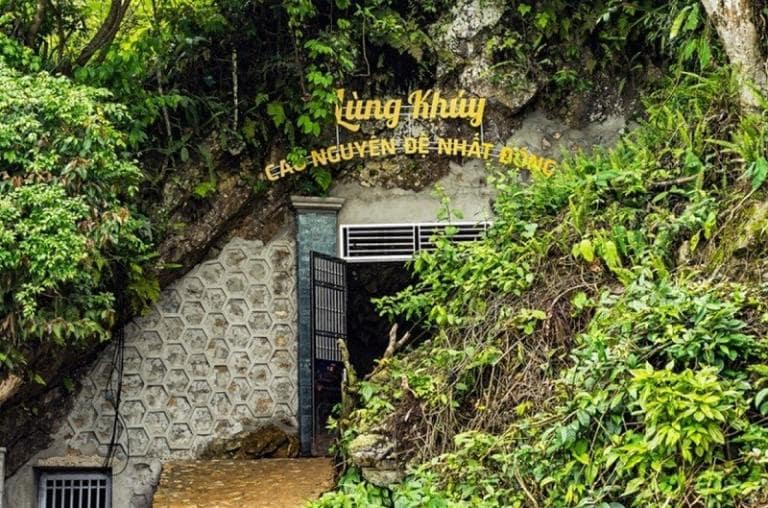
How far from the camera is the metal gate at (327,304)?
28.9 feet

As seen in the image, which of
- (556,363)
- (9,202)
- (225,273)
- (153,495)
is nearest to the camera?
(556,363)

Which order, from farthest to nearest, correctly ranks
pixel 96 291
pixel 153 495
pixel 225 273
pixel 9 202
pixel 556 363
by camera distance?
pixel 225 273 < pixel 153 495 < pixel 96 291 < pixel 9 202 < pixel 556 363

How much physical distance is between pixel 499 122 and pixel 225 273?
9.26 ft

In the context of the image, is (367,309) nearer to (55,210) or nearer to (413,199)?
(413,199)

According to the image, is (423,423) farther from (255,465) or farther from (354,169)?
(354,169)

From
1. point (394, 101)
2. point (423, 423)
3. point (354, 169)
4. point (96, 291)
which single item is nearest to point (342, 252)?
point (354, 169)

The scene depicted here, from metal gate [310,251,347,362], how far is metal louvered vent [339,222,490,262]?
0.21 metres

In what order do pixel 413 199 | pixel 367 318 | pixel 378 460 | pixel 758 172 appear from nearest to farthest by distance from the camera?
pixel 758 172 < pixel 378 460 < pixel 413 199 < pixel 367 318

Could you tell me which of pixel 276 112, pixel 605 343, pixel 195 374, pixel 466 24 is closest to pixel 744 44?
pixel 605 343

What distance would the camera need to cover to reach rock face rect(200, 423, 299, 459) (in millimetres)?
8766

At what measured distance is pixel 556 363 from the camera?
6.38 m

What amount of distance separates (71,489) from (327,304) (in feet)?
8.72

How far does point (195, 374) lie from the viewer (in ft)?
29.3

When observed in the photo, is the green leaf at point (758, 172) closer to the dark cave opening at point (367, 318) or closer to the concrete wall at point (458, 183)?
the concrete wall at point (458, 183)
